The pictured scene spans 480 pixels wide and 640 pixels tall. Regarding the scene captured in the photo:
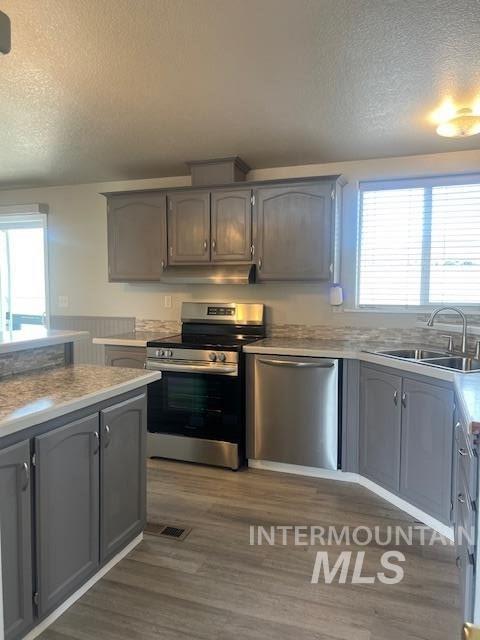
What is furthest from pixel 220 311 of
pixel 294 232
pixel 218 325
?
pixel 294 232

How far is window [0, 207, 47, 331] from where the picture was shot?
15.7 ft

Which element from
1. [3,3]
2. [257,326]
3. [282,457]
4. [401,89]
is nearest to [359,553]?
[282,457]

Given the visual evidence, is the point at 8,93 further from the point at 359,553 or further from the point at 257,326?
the point at 359,553

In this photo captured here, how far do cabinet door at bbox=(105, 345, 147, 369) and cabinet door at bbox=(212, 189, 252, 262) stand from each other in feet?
3.23

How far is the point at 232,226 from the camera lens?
3.60 metres

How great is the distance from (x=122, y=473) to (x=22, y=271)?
3540mm

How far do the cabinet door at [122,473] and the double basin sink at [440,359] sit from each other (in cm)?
161

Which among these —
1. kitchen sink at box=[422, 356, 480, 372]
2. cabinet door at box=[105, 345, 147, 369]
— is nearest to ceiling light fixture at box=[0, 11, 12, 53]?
cabinet door at box=[105, 345, 147, 369]

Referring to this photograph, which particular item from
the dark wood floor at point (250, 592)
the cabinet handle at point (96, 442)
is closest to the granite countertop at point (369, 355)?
the dark wood floor at point (250, 592)

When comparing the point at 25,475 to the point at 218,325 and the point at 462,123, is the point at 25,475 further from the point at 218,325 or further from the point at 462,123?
the point at 462,123

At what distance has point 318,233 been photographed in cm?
338

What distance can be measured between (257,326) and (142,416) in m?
1.72

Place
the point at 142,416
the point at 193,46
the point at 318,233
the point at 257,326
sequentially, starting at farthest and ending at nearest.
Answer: the point at 257,326 < the point at 318,233 < the point at 142,416 < the point at 193,46

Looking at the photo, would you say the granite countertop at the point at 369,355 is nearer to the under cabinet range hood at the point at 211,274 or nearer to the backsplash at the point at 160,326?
the under cabinet range hood at the point at 211,274
